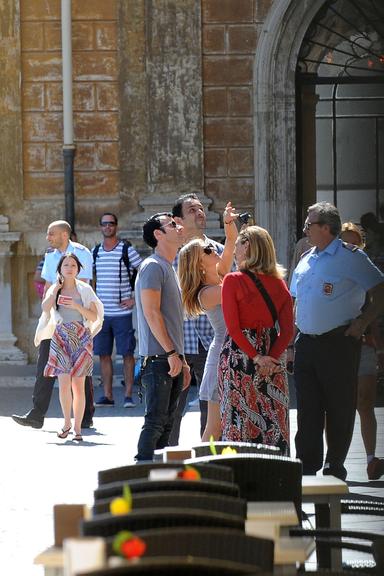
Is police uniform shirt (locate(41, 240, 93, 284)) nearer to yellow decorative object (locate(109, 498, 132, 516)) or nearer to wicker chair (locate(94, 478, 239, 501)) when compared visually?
wicker chair (locate(94, 478, 239, 501))

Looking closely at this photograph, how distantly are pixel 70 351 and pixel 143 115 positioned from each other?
6.36m

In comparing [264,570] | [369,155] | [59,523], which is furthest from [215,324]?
[369,155]

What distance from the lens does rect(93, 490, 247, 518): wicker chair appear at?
4945 millimetres

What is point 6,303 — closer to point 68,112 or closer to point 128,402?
point 68,112

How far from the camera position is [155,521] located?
4.61 meters

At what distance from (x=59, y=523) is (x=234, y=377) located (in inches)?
160

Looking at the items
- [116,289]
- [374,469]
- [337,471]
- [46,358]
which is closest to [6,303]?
[116,289]

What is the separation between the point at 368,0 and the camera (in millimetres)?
19188

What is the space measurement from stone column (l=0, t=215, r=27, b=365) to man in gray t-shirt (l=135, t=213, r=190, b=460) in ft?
28.7

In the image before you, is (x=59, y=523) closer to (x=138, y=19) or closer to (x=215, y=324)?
(x=215, y=324)

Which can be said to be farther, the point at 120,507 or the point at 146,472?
the point at 146,472

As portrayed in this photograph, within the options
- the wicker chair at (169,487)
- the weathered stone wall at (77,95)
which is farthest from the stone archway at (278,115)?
the wicker chair at (169,487)

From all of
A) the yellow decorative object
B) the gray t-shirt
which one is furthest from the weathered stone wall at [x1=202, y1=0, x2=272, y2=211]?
the yellow decorative object

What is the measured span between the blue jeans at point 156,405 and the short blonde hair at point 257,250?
114cm
